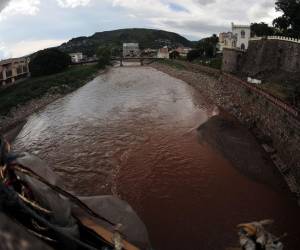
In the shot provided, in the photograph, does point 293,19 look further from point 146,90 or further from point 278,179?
point 278,179

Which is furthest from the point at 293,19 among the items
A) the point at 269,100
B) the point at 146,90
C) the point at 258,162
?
the point at 258,162

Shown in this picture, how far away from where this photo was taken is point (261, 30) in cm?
5497

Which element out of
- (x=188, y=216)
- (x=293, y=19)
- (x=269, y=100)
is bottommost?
(x=188, y=216)

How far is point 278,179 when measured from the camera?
16828 mm

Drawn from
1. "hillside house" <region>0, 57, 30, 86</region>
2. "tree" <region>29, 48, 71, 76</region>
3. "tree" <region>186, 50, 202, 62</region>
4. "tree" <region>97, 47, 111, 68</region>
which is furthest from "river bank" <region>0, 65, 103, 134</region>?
"tree" <region>186, 50, 202, 62</region>

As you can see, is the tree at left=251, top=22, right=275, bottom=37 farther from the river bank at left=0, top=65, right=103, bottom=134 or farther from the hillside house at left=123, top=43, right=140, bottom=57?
the hillside house at left=123, top=43, right=140, bottom=57

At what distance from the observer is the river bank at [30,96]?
3034cm

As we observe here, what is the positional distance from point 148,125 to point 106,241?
23.6 metres

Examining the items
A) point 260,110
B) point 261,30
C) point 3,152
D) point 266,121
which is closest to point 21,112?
point 260,110

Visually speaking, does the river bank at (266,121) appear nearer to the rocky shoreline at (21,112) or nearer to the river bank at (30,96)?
the rocky shoreline at (21,112)

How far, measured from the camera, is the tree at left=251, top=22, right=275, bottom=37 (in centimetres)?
5400

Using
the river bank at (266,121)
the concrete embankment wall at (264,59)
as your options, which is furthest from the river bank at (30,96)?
the concrete embankment wall at (264,59)

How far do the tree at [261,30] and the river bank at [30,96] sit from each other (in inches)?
1295

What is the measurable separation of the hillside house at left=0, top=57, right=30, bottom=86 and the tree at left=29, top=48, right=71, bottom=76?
1.57 meters
